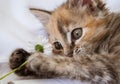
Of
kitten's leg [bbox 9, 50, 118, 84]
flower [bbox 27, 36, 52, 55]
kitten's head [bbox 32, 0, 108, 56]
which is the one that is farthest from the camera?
flower [bbox 27, 36, 52, 55]

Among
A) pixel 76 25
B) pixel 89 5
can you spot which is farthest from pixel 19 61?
pixel 89 5

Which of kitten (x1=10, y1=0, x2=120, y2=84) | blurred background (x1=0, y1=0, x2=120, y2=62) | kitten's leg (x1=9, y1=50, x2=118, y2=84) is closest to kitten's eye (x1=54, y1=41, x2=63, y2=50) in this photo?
kitten (x1=10, y1=0, x2=120, y2=84)

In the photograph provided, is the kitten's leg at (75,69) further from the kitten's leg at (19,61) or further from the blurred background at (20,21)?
the blurred background at (20,21)

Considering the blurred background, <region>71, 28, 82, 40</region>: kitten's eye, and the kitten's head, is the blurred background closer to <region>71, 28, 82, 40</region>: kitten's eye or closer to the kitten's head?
the kitten's head

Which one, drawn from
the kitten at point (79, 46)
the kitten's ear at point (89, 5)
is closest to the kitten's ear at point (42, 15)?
the kitten at point (79, 46)

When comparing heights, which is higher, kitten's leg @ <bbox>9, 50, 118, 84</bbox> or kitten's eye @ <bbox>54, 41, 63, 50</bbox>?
kitten's eye @ <bbox>54, 41, 63, 50</bbox>

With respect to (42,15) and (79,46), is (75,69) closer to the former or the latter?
(79,46)
